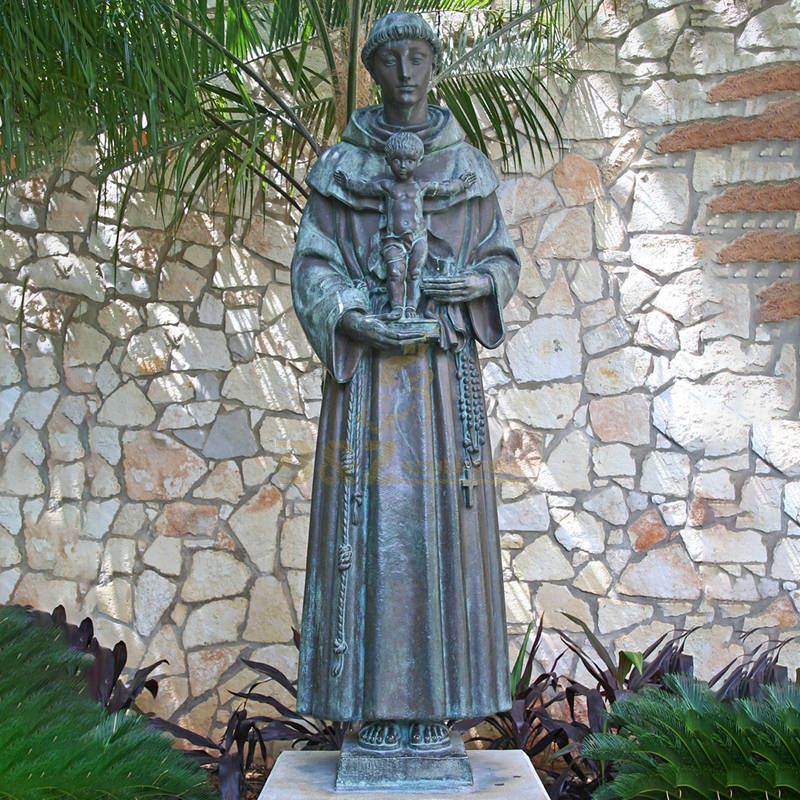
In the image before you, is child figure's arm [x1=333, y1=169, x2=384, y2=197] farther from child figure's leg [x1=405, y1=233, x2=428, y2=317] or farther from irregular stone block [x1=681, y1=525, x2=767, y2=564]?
irregular stone block [x1=681, y1=525, x2=767, y2=564]

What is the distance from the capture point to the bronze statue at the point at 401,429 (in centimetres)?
273

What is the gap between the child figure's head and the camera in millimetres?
2768

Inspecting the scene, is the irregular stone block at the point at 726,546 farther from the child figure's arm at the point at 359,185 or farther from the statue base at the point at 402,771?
the child figure's arm at the point at 359,185

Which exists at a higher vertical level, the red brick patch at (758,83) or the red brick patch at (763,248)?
the red brick patch at (758,83)

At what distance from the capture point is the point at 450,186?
2846 millimetres

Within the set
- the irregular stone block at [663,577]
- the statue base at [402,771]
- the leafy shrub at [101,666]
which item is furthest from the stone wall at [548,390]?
the statue base at [402,771]

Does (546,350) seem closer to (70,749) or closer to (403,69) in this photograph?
(403,69)

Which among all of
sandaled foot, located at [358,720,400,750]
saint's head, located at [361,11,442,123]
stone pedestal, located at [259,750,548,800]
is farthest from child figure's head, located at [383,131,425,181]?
stone pedestal, located at [259,750,548,800]

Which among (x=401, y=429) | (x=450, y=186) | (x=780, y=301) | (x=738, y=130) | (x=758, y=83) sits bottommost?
(x=401, y=429)

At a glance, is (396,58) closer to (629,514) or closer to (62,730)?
(62,730)

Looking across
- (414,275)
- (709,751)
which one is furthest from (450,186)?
(709,751)

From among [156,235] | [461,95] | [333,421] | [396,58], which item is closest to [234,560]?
[156,235]

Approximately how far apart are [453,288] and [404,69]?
0.59 meters

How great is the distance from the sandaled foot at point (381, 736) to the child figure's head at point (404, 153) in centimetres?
143
